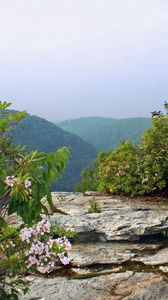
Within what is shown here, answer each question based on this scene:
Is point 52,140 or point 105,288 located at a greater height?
point 52,140

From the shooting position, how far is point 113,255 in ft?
29.3

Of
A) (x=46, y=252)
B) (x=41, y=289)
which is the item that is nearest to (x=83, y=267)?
(x=41, y=289)

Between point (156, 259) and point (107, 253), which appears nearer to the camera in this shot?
point (156, 259)

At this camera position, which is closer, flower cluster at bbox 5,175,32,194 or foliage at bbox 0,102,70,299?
flower cluster at bbox 5,175,32,194

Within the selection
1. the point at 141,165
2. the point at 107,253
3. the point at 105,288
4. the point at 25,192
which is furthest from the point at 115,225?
the point at 25,192

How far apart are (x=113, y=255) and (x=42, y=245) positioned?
169 inches

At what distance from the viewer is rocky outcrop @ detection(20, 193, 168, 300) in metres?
7.26

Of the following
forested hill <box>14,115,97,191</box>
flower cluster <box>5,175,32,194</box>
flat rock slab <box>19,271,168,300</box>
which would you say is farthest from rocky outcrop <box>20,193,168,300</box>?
forested hill <box>14,115,97,191</box>

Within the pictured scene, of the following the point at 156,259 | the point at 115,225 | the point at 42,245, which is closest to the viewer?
the point at 42,245

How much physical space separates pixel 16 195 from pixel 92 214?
22.2ft

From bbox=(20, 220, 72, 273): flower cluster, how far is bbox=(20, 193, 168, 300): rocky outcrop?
0.71 metres

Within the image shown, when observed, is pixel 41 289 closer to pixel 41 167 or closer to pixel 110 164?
pixel 41 167

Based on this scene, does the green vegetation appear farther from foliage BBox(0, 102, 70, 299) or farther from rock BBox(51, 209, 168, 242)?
foliage BBox(0, 102, 70, 299)

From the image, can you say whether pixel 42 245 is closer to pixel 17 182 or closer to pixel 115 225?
pixel 17 182
